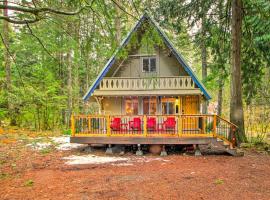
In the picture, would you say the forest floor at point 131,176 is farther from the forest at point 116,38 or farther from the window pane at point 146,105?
the window pane at point 146,105

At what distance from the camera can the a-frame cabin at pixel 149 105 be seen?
566 inches

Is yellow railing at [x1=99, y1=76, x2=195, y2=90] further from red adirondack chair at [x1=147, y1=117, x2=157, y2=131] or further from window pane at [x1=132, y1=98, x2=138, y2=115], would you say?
red adirondack chair at [x1=147, y1=117, x2=157, y2=131]

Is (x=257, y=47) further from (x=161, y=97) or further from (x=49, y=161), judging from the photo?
(x=49, y=161)

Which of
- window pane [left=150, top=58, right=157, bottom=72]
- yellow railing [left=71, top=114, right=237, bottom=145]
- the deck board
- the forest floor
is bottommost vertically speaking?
the forest floor

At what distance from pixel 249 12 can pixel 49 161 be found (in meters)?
12.6

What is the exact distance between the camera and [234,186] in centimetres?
856

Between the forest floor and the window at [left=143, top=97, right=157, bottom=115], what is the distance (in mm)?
4494

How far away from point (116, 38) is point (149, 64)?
10975mm

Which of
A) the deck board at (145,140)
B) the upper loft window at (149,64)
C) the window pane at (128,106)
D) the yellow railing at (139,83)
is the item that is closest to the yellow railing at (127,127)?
the deck board at (145,140)

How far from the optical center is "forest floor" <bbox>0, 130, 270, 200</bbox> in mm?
7895

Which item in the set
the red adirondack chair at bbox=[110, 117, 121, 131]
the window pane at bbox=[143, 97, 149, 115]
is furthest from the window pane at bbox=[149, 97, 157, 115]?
the red adirondack chair at bbox=[110, 117, 121, 131]

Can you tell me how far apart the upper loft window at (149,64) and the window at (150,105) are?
1.79 metres

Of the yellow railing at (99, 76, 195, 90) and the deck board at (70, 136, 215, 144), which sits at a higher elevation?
the yellow railing at (99, 76, 195, 90)

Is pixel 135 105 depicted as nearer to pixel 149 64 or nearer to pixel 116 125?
pixel 149 64
